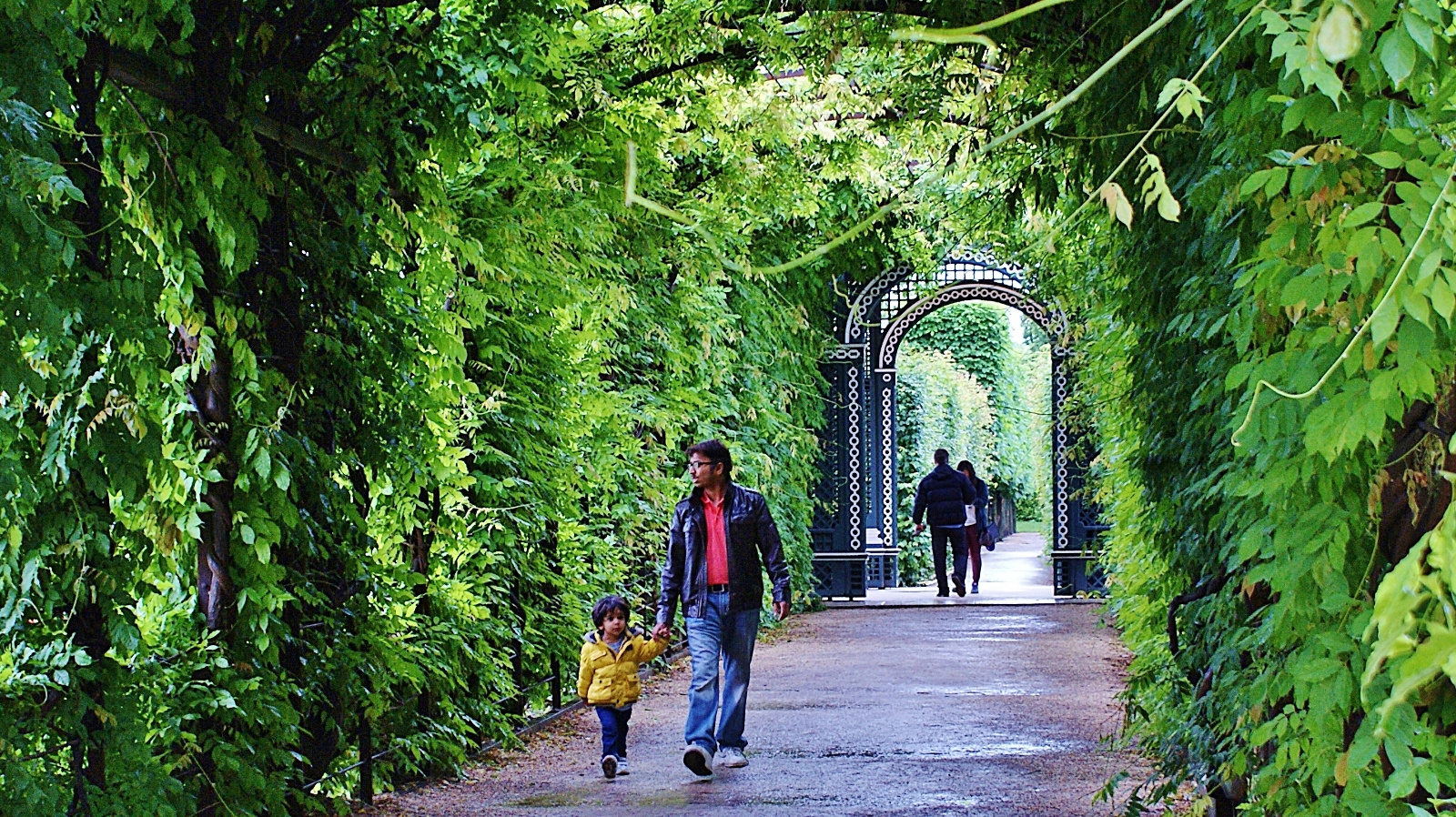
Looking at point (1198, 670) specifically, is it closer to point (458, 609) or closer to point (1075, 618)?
Result: point (458, 609)

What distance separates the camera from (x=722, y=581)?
26.3ft

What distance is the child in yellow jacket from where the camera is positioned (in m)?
7.82

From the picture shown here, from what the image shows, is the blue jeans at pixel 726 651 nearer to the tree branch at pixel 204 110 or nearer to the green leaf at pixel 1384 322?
the tree branch at pixel 204 110

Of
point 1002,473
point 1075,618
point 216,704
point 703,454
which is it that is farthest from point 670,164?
point 1002,473

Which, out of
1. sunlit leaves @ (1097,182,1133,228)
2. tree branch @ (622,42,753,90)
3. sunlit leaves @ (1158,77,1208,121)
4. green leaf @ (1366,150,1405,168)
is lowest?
sunlit leaves @ (1097,182,1133,228)

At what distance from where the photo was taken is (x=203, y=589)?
17.1ft

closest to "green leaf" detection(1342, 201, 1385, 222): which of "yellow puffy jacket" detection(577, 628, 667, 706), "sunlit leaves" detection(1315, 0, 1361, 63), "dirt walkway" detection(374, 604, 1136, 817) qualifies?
"sunlit leaves" detection(1315, 0, 1361, 63)

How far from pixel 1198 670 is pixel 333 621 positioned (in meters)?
3.18

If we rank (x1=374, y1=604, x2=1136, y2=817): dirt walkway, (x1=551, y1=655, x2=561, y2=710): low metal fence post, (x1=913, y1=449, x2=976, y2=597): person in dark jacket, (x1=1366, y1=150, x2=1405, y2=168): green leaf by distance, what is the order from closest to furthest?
(x1=1366, y1=150, x2=1405, y2=168): green leaf, (x1=374, y1=604, x2=1136, y2=817): dirt walkway, (x1=551, y1=655, x2=561, y2=710): low metal fence post, (x1=913, y1=449, x2=976, y2=597): person in dark jacket

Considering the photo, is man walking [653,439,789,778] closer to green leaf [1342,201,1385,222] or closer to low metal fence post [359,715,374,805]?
low metal fence post [359,715,374,805]

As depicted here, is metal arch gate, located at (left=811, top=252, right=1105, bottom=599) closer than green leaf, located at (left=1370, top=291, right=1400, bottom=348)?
No

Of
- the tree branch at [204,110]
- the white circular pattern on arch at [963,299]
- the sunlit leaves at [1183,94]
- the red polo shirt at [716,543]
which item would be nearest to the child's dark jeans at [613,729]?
the red polo shirt at [716,543]

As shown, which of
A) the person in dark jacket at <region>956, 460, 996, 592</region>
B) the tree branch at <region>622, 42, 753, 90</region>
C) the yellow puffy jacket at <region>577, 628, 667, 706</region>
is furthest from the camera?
the person in dark jacket at <region>956, 460, 996, 592</region>

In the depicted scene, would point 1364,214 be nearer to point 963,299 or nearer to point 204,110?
point 204,110
